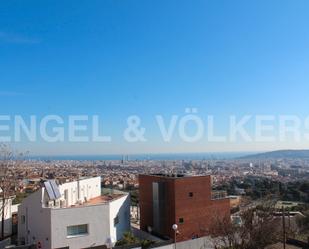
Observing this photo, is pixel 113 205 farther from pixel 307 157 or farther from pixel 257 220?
pixel 307 157

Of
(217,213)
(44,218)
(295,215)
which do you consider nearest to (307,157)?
(295,215)

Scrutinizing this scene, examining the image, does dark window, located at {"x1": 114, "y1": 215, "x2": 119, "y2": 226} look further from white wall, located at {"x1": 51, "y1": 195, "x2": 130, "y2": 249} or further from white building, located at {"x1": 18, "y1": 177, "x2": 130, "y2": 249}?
white wall, located at {"x1": 51, "y1": 195, "x2": 130, "y2": 249}

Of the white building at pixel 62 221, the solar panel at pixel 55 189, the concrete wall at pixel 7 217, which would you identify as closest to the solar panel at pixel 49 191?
the white building at pixel 62 221

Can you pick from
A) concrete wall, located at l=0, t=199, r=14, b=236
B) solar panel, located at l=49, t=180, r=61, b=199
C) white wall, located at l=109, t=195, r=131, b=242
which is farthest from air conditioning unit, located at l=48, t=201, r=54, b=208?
concrete wall, located at l=0, t=199, r=14, b=236

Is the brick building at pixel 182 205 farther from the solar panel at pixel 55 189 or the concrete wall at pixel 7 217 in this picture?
the concrete wall at pixel 7 217

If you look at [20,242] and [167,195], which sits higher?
[167,195]

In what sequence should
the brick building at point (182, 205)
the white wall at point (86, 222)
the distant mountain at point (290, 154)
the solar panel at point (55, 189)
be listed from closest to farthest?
the white wall at point (86, 222) → the solar panel at point (55, 189) → the brick building at point (182, 205) → the distant mountain at point (290, 154)

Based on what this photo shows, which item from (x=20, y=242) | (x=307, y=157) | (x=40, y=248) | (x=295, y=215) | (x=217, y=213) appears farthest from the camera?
(x=307, y=157)
